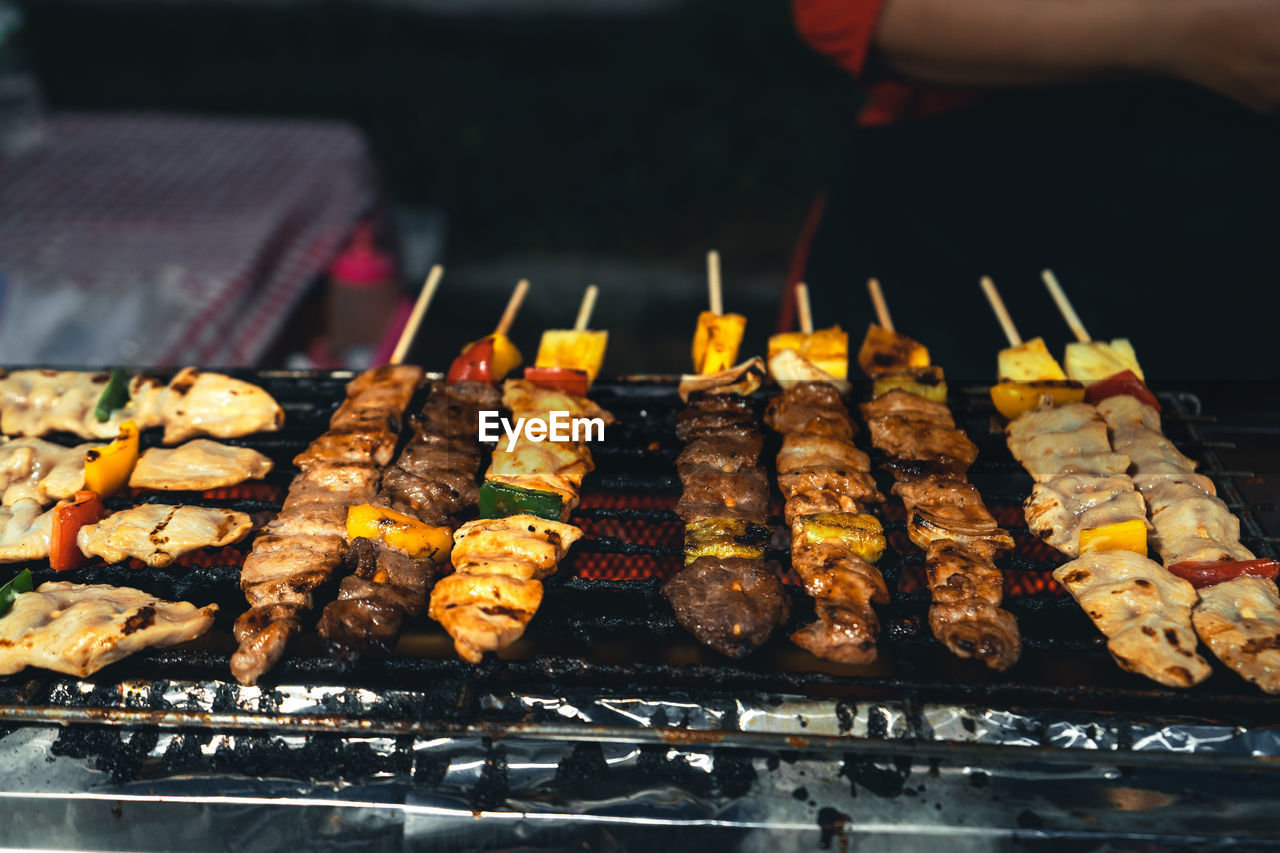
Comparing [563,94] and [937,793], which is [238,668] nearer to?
[937,793]

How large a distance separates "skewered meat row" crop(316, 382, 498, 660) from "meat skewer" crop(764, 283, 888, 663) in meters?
1.30

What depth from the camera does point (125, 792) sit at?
2.37m

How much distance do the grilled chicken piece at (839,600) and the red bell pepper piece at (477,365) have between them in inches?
64.9

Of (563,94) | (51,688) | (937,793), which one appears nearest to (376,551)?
(51,688)

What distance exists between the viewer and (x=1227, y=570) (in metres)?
2.81

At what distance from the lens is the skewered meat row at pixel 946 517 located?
8.64ft

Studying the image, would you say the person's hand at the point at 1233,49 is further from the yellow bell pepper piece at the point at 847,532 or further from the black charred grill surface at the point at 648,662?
the yellow bell pepper piece at the point at 847,532

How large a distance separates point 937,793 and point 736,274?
26.3 ft

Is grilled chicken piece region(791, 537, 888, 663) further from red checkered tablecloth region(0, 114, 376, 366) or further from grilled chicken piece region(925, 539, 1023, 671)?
red checkered tablecloth region(0, 114, 376, 366)

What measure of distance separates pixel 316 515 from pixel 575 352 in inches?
55.0

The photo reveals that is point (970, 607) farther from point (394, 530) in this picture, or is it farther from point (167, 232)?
point (167, 232)

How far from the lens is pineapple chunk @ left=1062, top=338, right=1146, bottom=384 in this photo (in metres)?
3.71

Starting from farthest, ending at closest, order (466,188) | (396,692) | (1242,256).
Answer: (466,188)
(1242,256)
(396,692)

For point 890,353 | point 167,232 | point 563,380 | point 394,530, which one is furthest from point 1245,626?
point 167,232
